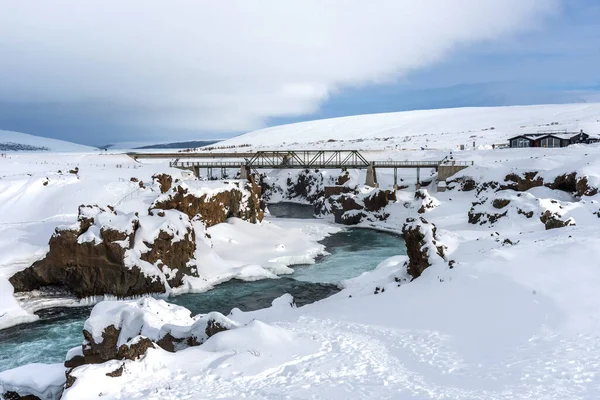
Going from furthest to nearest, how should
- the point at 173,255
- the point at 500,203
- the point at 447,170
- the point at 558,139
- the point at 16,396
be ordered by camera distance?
the point at 558,139, the point at 447,170, the point at 500,203, the point at 173,255, the point at 16,396

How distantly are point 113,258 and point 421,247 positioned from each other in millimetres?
19278

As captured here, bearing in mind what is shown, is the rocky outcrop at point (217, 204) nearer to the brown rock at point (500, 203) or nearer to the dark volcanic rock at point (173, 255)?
the dark volcanic rock at point (173, 255)

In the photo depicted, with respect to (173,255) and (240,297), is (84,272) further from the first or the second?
(240,297)

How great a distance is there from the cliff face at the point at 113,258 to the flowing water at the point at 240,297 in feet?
6.88

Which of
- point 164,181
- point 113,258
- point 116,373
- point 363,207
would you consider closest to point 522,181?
point 363,207

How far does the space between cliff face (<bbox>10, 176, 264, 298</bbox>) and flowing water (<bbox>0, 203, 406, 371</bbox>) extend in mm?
2096

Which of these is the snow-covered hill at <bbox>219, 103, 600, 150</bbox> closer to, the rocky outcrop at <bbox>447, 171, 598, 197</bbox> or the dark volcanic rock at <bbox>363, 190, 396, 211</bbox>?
the rocky outcrop at <bbox>447, 171, 598, 197</bbox>

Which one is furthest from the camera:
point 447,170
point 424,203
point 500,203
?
point 447,170

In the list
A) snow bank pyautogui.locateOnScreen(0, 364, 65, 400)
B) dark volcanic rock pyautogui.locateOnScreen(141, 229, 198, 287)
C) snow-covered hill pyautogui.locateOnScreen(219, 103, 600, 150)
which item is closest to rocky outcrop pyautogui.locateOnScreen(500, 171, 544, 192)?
dark volcanic rock pyautogui.locateOnScreen(141, 229, 198, 287)

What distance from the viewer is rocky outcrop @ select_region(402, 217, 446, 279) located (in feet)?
66.2

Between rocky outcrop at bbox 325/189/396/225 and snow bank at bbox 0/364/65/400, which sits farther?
rocky outcrop at bbox 325/189/396/225

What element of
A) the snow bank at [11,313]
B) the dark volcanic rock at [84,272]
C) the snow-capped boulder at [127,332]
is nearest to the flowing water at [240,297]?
the snow bank at [11,313]

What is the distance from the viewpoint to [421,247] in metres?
20.9

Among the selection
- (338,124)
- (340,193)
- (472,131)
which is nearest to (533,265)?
(340,193)
